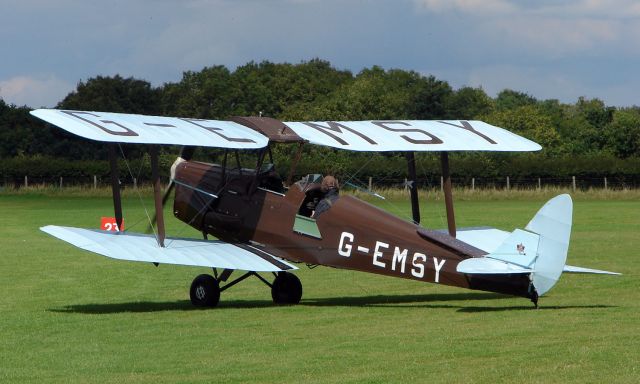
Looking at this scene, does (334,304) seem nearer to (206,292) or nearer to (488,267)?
(206,292)

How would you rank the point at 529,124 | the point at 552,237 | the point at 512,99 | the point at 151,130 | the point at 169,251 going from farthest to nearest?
the point at 512,99, the point at 529,124, the point at 169,251, the point at 151,130, the point at 552,237

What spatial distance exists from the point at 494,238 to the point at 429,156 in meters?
40.4

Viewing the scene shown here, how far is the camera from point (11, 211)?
4116 centimetres

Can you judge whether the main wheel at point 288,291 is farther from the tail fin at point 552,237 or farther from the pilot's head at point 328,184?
the tail fin at point 552,237

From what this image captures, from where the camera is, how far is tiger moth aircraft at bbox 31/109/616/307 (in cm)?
1277

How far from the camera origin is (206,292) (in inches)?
588

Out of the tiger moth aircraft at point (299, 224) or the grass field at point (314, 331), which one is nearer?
the grass field at point (314, 331)

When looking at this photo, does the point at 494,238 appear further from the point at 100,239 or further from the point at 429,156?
the point at 429,156

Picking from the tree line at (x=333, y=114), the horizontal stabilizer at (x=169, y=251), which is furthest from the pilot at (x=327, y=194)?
the tree line at (x=333, y=114)

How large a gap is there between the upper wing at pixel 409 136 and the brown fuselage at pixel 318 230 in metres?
0.69

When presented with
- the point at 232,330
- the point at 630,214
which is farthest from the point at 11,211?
the point at 232,330

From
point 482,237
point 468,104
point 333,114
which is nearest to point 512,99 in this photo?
point 468,104

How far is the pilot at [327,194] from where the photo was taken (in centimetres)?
1452

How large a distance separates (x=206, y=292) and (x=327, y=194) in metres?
1.97
